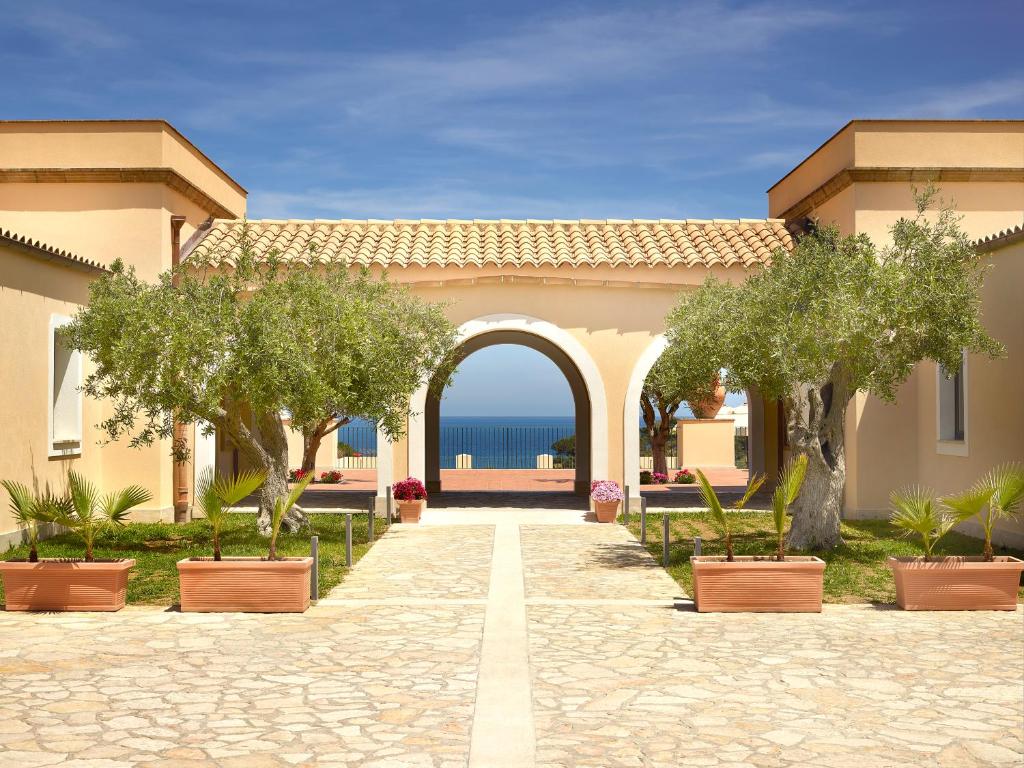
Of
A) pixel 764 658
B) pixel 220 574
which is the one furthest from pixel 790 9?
pixel 220 574

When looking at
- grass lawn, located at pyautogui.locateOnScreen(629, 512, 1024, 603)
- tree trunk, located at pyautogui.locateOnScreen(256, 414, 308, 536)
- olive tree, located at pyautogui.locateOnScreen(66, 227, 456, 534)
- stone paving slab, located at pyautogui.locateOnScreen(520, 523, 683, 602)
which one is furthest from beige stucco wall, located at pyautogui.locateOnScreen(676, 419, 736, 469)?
tree trunk, located at pyautogui.locateOnScreen(256, 414, 308, 536)

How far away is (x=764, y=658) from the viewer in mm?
8000

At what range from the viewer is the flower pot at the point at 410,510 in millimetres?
17859

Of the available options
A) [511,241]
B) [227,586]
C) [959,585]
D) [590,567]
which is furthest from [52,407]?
[959,585]

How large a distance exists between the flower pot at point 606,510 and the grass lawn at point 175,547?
3756mm

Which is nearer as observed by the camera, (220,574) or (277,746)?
(277,746)

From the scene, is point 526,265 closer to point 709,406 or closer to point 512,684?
point 512,684

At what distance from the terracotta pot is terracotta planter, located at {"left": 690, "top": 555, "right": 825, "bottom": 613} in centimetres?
2105

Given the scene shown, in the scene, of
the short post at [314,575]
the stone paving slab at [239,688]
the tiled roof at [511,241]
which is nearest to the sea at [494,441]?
the tiled roof at [511,241]

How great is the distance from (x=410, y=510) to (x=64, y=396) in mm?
5937

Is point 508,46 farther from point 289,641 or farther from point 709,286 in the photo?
point 289,641

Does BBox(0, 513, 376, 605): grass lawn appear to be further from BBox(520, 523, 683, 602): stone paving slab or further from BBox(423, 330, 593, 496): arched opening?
BBox(423, 330, 593, 496): arched opening

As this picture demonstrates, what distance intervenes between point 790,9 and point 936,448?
7.44 m

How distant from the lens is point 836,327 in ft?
38.5
